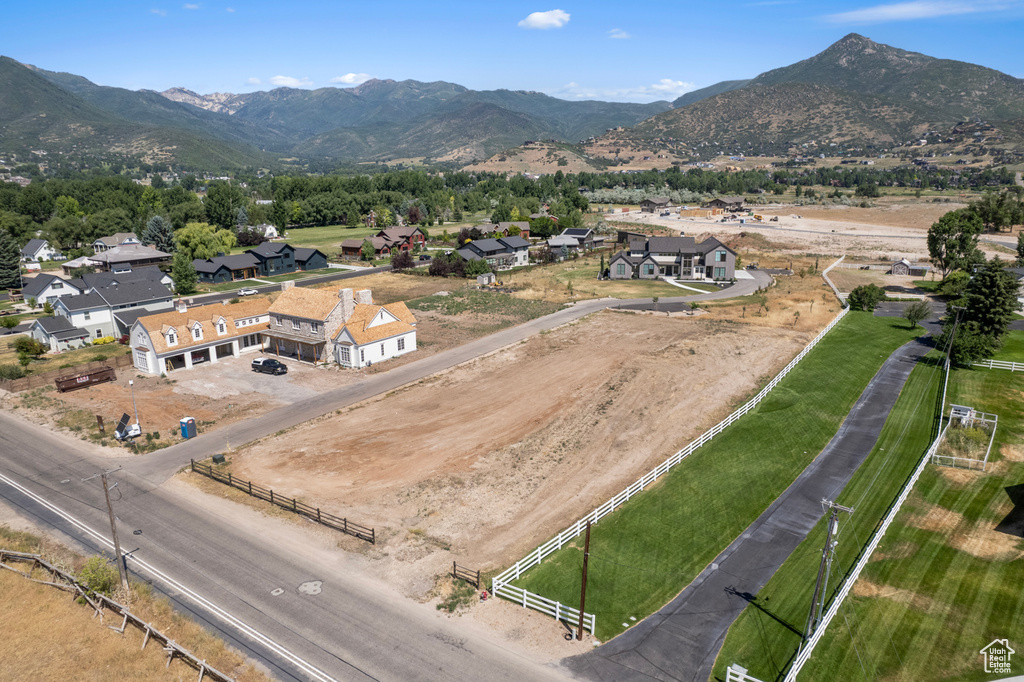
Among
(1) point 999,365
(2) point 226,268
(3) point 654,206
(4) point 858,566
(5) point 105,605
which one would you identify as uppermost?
(3) point 654,206

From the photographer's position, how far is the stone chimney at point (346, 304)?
58.2m

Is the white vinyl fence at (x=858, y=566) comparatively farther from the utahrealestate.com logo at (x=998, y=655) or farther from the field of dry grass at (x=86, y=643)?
the field of dry grass at (x=86, y=643)

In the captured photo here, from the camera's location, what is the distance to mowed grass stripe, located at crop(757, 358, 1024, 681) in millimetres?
21594

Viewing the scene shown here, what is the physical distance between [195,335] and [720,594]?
2072 inches

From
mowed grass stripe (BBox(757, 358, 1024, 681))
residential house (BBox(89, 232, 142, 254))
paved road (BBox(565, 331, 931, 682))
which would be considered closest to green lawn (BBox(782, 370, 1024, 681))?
mowed grass stripe (BBox(757, 358, 1024, 681))

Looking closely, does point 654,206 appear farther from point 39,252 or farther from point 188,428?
point 188,428

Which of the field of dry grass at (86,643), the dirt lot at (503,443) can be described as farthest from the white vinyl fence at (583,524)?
the field of dry grass at (86,643)

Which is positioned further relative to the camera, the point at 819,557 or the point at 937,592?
the point at 819,557

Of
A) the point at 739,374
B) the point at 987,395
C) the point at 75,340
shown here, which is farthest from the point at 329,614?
the point at 75,340

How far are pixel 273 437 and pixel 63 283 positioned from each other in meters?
62.6

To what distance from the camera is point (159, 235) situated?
118 m

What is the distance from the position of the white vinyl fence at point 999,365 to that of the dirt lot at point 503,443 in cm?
1507

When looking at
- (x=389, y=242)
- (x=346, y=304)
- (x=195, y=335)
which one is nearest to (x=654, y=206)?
(x=389, y=242)

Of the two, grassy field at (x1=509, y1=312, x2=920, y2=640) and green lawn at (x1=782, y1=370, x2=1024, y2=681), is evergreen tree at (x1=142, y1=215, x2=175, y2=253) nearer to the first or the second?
grassy field at (x1=509, y1=312, x2=920, y2=640)
